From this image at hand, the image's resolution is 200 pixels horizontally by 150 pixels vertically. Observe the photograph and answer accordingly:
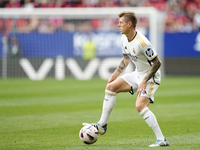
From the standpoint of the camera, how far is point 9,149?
502 centimetres

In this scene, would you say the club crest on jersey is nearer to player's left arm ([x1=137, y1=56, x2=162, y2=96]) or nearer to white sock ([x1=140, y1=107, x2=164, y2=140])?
player's left arm ([x1=137, y1=56, x2=162, y2=96])

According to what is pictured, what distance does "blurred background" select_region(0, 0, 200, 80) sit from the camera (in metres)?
17.9

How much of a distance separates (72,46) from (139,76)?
494 inches

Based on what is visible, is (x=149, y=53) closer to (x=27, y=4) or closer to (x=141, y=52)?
(x=141, y=52)

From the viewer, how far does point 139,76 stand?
5.79m

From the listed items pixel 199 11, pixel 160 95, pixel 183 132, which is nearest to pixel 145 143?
pixel 183 132

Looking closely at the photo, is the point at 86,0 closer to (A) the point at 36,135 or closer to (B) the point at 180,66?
(B) the point at 180,66

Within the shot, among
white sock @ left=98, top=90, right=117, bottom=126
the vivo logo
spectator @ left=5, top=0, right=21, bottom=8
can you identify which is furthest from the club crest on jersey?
spectator @ left=5, top=0, right=21, bottom=8

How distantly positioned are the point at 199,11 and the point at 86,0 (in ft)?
21.2

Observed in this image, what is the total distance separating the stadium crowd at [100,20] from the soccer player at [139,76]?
12.5 meters

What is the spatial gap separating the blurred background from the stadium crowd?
0.05 metres

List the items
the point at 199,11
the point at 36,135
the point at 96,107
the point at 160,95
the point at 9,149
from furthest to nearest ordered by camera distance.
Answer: the point at 199,11 → the point at 160,95 → the point at 96,107 → the point at 36,135 → the point at 9,149

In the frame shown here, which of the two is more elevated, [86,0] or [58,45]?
[86,0]

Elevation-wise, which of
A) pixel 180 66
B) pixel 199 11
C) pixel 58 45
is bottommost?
pixel 180 66
